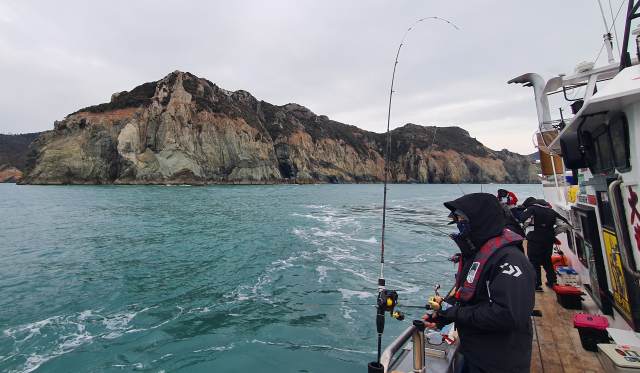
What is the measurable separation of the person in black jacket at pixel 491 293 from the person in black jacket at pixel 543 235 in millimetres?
4299

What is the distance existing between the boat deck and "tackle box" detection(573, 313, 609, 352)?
113mm

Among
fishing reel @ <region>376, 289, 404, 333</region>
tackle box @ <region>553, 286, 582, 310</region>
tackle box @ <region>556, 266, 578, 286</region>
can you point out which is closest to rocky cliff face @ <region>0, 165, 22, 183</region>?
fishing reel @ <region>376, 289, 404, 333</region>

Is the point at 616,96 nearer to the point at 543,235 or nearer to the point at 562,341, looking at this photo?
the point at 562,341

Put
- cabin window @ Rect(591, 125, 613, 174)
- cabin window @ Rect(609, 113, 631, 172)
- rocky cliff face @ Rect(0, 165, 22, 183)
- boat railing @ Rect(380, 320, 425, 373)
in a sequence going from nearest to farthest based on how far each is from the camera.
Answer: boat railing @ Rect(380, 320, 425, 373) < cabin window @ Rect(609, 113, 631, 172) < cabin window @ Rect(591, 125, 613, 174) < rocky cliff face @ Rect(0, 165, 22, 183)

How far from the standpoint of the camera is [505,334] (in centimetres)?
219

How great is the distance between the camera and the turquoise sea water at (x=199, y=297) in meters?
5.12

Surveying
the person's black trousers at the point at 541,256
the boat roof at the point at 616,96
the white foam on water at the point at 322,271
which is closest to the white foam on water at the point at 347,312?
the white foam on water at the point at 322,271

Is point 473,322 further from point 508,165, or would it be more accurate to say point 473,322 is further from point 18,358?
point 508,165

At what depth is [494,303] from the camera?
209 centimetres

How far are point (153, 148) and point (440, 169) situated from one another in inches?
3764

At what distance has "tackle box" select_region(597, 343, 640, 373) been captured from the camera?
2.49 m

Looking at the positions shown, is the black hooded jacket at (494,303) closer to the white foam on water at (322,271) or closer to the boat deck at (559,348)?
the boat deck at (559,348)

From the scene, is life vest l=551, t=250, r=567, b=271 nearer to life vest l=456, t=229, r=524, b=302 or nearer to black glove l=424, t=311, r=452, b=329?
black glove l=424, t=311, r=452, b=329

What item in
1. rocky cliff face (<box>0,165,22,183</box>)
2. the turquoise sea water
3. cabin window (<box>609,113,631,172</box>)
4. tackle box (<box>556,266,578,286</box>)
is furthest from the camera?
rocky cliff face (<box>0,165,22,183</box>)
